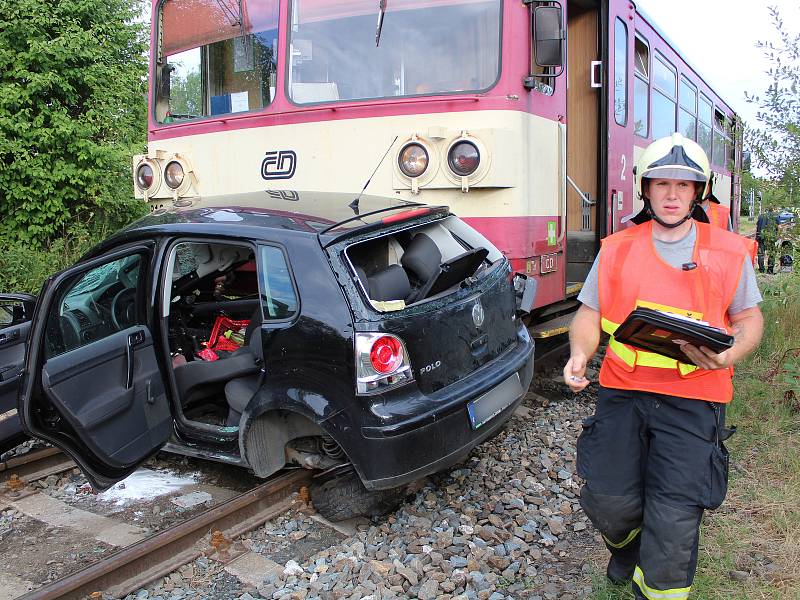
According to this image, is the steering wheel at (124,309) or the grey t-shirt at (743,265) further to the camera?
the steering wheel at (124,309)

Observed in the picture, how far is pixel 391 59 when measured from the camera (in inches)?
206

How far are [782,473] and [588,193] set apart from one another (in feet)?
12.8

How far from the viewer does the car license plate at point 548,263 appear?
5.42 m

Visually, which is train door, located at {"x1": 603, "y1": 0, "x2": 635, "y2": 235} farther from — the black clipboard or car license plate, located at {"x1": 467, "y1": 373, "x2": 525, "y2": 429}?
the black clipboard

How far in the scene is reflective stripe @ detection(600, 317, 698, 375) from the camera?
2.46 m

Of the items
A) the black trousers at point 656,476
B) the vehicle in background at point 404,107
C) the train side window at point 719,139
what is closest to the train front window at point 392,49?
the vehicle in background at point 404,107

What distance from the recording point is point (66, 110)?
9992 millimetres

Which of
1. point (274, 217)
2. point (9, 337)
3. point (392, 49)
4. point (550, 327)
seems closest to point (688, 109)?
point (550, 327)

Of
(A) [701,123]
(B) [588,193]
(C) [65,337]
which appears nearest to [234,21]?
(C) [65,337]

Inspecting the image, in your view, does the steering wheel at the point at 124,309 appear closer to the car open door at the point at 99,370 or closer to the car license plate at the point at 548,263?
the car open door at the point at 99,370

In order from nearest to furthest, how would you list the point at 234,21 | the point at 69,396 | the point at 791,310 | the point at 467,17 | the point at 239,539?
the point at 69,396
the point at 239,539
the point at 467,17
the point at 234,21
the point at 791,310

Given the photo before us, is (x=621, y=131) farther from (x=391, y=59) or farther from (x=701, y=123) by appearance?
(x=701, y=123)

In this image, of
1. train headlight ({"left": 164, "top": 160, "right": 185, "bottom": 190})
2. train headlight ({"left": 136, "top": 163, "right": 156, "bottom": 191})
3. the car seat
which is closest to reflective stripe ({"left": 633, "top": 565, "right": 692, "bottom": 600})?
the car seat

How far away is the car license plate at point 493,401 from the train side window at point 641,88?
4.20 metres
